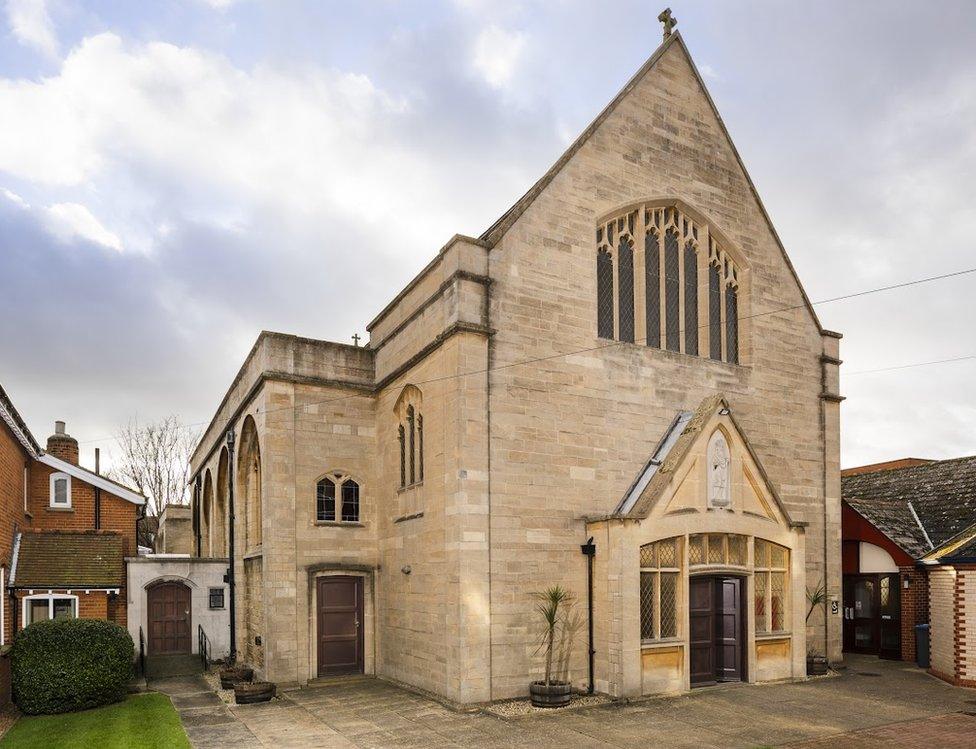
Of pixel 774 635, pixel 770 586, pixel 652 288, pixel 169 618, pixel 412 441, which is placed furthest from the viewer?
pixel 169 618

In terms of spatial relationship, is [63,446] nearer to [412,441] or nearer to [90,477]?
[90,477]

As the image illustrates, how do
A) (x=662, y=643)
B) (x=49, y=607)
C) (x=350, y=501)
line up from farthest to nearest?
(x=350, y=501) < (x=49, y=607) < (x=662, y=643)

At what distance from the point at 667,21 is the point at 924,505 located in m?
15.8

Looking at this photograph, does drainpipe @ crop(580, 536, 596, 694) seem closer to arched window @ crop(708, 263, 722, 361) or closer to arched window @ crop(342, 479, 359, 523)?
arched window @ crop(342, 479, 359, 523)

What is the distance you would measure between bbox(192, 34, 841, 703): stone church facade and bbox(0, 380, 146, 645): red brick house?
3511 millimetres

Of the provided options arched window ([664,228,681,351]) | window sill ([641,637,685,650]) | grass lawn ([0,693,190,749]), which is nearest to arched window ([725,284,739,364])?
arched window ([664,228,681,351])

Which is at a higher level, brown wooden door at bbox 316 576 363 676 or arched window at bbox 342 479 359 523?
arched window at bbox 342 479 359 523

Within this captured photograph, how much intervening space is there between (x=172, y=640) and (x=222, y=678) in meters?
5.58

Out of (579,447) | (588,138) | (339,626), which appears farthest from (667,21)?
(339,626)

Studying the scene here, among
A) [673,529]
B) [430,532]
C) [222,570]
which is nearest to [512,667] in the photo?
[430,532]

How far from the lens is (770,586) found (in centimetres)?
1825

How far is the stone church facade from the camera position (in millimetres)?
16359

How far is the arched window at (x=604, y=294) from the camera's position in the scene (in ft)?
61.2

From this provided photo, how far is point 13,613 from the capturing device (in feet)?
61.8
